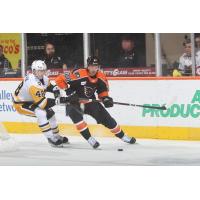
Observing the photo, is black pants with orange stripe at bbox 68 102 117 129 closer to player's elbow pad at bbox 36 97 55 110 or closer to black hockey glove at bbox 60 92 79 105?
black hockey glove at bbox 60 92 79 105

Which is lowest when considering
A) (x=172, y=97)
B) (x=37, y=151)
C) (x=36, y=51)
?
(x=37, y=151)

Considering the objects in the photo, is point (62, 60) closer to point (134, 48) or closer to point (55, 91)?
point (134, 48)

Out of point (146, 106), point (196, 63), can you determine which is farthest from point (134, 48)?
point (146, 106)

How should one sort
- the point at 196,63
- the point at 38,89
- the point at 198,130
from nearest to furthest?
1. the point at 38,89
2. the point at 198,130
3. the point at 196,63

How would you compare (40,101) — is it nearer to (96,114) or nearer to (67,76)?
(67,76)

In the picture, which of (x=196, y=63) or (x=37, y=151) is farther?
(x=196, y=63)

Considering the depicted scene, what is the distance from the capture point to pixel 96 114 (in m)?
7.48

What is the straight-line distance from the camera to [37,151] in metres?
7.54

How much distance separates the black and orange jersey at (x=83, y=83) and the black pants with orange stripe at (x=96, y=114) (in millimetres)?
125

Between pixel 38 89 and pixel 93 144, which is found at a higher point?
pixel 38 89

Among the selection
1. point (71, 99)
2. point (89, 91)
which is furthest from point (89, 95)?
point (71, 99)

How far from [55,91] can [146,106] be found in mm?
1252

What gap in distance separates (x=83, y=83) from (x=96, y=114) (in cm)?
42

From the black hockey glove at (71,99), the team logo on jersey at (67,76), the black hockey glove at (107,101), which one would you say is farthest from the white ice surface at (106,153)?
the team logo on jersey at (67,76)
